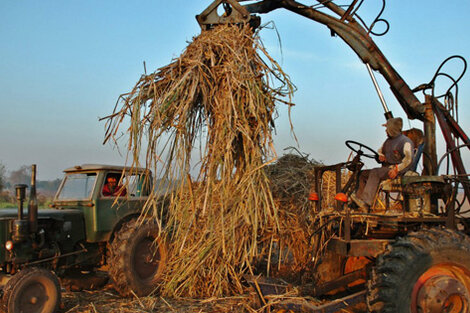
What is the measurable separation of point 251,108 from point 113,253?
2.94 m

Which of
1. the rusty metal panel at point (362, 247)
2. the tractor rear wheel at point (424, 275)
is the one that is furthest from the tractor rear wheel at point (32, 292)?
the tractor rear wheel at point (424, 275)

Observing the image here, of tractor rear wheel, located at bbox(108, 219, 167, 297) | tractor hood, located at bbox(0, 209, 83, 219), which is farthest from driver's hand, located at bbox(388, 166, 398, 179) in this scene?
tractor hood, located at bbox(0, 209, 83, 219)

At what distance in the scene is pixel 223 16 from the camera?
5543 mm

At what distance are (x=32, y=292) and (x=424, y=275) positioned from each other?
167 inches

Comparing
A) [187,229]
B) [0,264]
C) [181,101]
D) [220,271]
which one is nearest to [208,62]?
[181,101]

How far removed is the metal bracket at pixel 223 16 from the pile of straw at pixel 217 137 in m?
0.13

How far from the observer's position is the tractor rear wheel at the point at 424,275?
3805 millimetres

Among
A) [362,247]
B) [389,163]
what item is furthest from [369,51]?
[362,247]

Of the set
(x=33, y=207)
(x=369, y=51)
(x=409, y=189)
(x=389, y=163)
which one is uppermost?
(x=369, y=51)

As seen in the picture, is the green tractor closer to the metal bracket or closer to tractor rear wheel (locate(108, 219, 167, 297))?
tractor rear wheel (locate(108, 219, 167, 297))

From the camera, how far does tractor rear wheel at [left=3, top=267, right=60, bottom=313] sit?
465cm

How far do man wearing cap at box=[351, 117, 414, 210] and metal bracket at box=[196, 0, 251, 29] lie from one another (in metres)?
2.25

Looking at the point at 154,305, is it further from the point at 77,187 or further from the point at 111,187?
the point at 77,187

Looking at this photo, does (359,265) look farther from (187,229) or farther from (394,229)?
(187,229)
